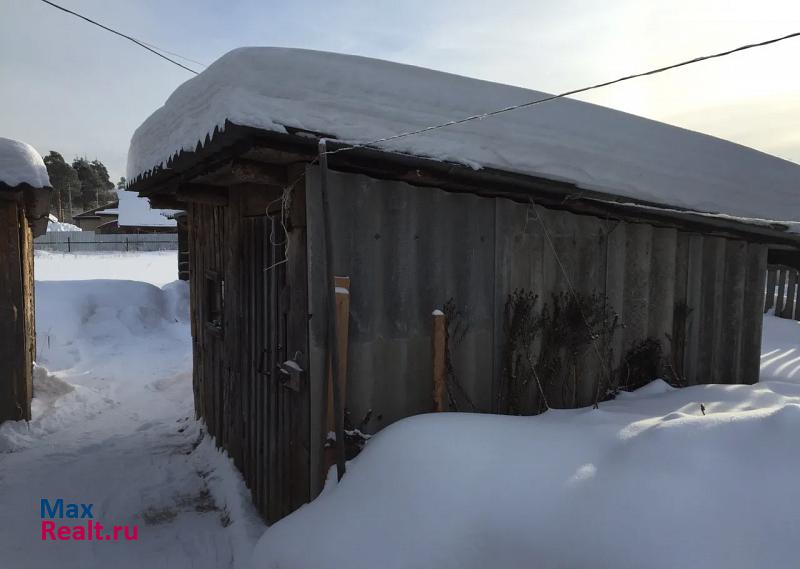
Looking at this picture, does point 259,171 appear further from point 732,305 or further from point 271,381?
point 732,305

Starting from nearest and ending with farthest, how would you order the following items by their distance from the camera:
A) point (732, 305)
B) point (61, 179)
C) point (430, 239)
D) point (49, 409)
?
point (430, 239)
point (732, 305)
point (49, 409)
point (61, 179)

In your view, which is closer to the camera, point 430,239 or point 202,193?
point 430,239

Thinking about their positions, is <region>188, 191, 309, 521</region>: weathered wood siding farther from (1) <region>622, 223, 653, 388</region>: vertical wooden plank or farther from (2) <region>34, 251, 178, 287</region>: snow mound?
(2) <region>34, 251, 178, 287</region>: snow mound

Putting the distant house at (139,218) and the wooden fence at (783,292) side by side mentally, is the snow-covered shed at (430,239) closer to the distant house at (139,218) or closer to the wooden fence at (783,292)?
the wooden fence at (783,292)

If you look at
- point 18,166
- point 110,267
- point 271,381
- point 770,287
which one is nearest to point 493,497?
point 271,381

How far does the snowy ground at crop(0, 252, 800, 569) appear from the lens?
1909 mm

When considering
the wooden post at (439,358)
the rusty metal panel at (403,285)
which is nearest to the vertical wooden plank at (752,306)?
the rusty metal panel at (403,285)

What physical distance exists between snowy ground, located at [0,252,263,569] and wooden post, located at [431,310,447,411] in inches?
70.1

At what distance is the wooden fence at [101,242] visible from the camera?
35.2 meters

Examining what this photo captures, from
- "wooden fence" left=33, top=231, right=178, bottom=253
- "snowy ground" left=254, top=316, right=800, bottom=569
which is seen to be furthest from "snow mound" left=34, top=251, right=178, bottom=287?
"snowy ground" left=254, top=316, right=800, bottom=569

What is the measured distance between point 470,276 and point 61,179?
6132 centimetres

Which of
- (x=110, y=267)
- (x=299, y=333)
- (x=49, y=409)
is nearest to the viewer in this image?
(x=299, y=333)

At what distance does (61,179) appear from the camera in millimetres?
52031

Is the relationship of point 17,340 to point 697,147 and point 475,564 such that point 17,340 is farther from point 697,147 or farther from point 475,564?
point 697,147
